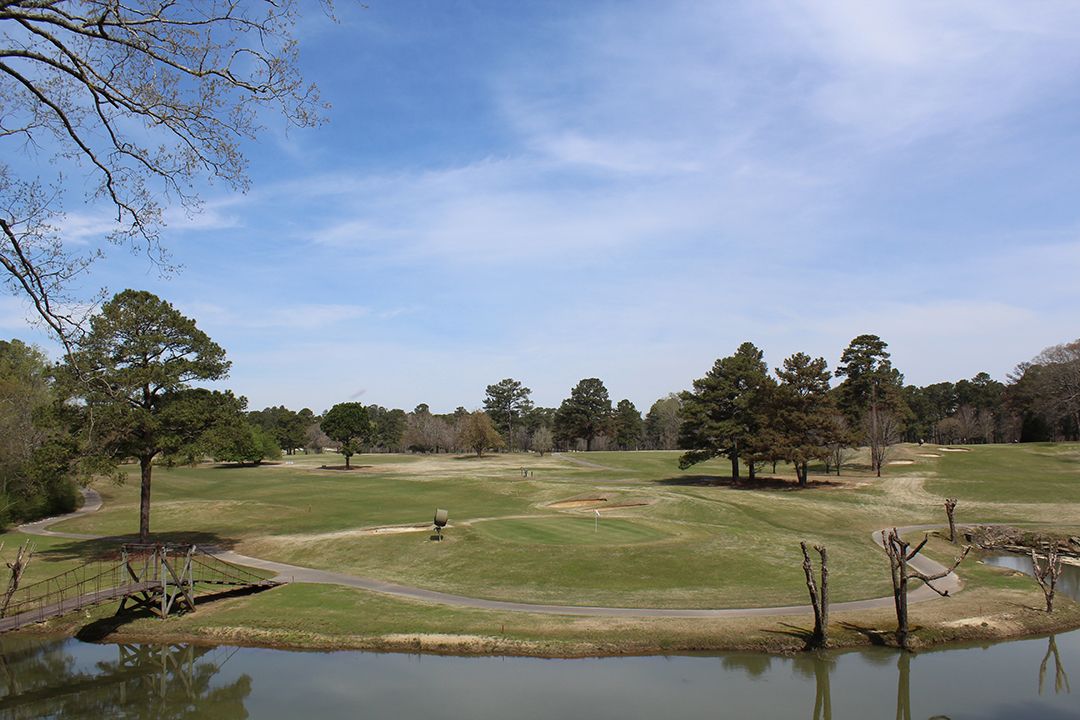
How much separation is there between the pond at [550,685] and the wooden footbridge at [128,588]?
207cm

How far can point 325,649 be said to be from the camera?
81.7 feet

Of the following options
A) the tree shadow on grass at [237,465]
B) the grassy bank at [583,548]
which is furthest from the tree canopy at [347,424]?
the grassy bank at [583,548]

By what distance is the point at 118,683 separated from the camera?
888 inches

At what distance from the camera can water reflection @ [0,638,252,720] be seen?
20.3 meters

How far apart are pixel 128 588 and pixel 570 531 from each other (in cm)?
2234

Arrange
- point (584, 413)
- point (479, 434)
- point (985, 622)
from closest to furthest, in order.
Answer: point (985, 622) → point (479, 434) → point (584, 413)

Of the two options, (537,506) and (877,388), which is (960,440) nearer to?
(877,388)

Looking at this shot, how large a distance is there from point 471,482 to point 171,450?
121 feet

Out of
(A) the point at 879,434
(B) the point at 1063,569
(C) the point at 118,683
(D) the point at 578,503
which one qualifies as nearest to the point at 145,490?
(C) the point at 118,683

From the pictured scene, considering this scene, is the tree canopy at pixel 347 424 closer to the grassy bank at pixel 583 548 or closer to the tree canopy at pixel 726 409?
the grassy bank at pixel 583 548

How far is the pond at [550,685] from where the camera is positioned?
19438mm

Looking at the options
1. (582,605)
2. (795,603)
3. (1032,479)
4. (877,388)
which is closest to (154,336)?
(582,605)

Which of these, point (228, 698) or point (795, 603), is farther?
point (795, 603)

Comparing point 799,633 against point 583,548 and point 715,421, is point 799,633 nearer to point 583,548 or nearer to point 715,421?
point 583,548
